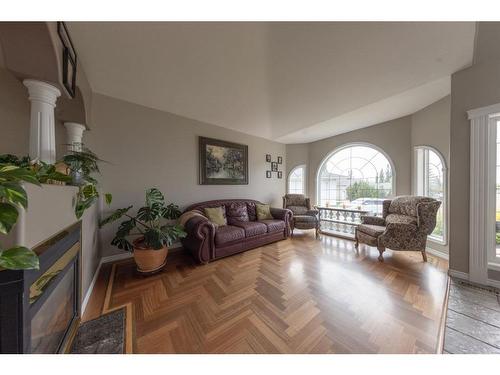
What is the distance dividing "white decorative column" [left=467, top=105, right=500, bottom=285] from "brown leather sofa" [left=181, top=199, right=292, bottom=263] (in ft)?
8.17

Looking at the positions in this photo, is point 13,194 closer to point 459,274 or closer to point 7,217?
point 7,217

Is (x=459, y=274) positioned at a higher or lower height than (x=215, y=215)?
lower

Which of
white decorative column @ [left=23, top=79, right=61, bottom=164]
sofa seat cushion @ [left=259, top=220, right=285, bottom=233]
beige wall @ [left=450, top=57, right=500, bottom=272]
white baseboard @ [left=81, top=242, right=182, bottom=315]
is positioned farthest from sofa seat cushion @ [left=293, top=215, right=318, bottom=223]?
white decorative column @ [left=23, top=79, right=61, bottom=164]

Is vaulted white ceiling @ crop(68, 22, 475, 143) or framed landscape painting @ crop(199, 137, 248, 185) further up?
vaulted white ceiling @ crop(68, 22, 475, 143)

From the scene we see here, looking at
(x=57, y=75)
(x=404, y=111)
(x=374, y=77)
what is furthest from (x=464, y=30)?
(x=57, y=75)

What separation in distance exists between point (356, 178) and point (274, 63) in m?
3.67

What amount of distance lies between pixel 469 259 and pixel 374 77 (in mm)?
2449

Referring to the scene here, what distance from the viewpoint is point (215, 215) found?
123 inches

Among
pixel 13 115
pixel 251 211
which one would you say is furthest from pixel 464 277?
pixel 13 115

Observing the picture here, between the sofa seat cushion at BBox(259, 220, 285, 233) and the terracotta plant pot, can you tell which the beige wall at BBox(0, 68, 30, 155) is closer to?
the terracotta plant pot

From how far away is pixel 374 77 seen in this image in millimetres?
2184

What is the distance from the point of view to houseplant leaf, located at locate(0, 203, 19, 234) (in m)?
0.51

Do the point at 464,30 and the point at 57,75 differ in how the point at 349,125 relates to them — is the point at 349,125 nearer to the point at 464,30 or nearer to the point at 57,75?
the point at 464,30

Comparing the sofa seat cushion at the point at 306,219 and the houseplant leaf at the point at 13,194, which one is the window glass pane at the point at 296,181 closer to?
the sofa seat cushion at the point at 306,219
